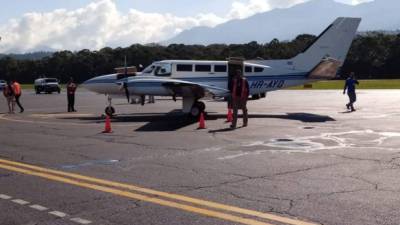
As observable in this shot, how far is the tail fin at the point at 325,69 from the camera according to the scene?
82.5 ft

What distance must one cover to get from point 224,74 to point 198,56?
80.6 m

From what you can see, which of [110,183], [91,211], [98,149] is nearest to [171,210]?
[91,211]

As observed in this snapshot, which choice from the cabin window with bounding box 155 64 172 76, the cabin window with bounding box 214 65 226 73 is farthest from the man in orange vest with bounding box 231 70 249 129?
the cabin window with bounding box 155 64 172 76

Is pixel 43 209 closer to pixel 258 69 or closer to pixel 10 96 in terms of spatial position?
pixel 258 69

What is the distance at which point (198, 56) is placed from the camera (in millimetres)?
105062

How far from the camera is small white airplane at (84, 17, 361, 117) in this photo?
2308 centimetres

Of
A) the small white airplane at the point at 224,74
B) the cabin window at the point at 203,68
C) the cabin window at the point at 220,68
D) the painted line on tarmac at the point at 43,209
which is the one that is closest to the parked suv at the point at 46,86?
the small white airplane at the point at 224,74

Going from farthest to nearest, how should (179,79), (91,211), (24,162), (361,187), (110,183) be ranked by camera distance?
1. (179,79)
2. (24,162)
3. (110,183)
4. (361,187)
5. (91,211)

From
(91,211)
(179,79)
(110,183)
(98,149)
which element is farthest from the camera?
(179,79)

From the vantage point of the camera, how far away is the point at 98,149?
13203mm

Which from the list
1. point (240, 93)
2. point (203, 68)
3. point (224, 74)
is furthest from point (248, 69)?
point (240, 93)

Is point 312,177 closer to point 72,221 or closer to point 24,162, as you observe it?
point 72,221

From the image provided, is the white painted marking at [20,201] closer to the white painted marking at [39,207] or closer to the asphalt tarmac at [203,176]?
the asphalt tarmac at [203,176]

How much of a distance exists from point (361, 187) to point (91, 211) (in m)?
3.91
